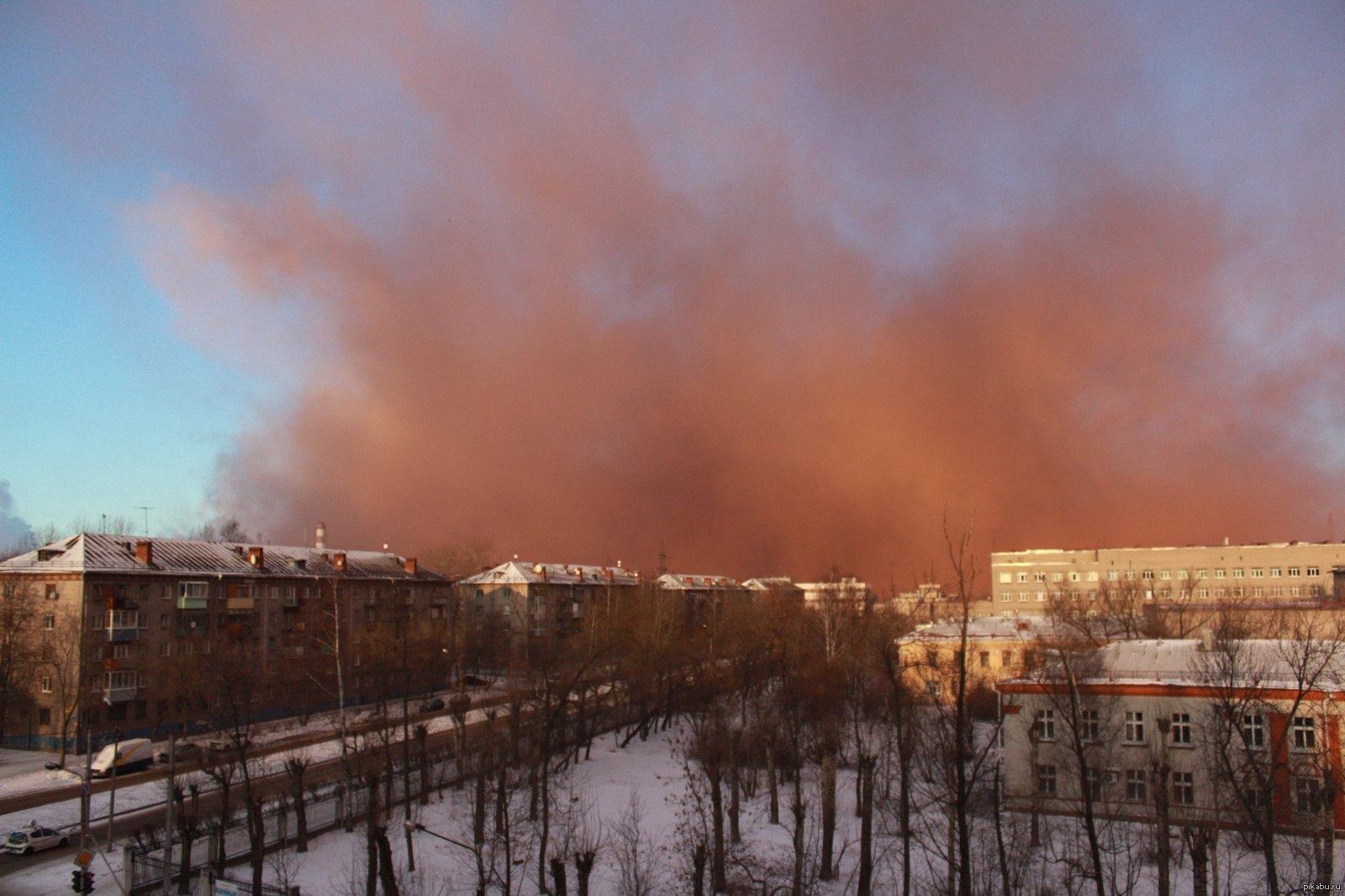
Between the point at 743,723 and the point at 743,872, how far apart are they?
8820 millimetres

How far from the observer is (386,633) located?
159 ft

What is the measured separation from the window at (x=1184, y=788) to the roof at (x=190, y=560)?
4110 cm

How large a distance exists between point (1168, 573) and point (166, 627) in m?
78.4

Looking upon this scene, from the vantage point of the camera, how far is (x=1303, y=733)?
2316 centimetres

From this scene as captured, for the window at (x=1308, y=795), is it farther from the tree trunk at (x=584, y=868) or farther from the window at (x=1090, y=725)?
the tree trunk at (x=584, y=868)

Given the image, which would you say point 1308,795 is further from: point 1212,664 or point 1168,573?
point 1168,573

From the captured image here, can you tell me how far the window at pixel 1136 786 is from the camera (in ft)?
79.5

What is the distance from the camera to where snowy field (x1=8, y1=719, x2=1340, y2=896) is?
64.7ft

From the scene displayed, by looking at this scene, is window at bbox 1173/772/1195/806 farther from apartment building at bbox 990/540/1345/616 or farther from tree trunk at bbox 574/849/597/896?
apartment building at bbox 990/540/1345/616

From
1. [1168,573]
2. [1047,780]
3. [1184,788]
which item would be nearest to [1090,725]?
[1047,780]

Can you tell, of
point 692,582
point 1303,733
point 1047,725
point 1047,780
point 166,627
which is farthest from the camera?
point 692,582

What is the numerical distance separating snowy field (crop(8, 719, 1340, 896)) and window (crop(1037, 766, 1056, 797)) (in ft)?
2.84

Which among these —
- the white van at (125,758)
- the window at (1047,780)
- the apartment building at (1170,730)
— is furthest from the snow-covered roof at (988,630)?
the white van at (125,758)

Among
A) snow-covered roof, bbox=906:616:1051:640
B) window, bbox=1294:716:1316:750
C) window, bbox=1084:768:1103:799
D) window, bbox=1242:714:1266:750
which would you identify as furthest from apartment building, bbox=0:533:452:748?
window, bbox=1294:716:1316:750
